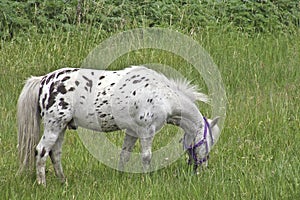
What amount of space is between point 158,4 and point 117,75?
628cm

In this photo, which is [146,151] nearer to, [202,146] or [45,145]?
[202,146]

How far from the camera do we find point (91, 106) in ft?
18.1

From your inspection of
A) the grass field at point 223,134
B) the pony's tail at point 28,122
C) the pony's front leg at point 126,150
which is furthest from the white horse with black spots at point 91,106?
the grass field at point 223,134

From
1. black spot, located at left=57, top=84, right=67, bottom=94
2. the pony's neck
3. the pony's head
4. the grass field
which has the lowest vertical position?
the grass field

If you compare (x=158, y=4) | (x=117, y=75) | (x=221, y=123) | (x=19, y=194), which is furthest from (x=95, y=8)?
(x=19, y=194)

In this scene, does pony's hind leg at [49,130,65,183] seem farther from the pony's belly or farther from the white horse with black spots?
the pony's belly

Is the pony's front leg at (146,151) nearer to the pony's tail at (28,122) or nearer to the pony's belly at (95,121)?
the pony's belly at (95,121)

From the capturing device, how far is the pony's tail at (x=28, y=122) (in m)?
5.62

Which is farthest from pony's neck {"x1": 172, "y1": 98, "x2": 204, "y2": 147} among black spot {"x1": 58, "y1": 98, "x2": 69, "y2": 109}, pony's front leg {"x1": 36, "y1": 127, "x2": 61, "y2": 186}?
pony's front leg {"x1": 36, "y1": 127, "x2": 61, "y2": 186}

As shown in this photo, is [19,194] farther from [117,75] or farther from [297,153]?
[297,153]

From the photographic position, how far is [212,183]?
17.1ft

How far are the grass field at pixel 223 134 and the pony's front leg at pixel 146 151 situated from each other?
0.31 ft

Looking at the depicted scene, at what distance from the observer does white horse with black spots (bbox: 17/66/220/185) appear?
549 cm

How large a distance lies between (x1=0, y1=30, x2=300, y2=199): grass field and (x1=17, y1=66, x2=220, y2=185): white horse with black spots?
297 mm
